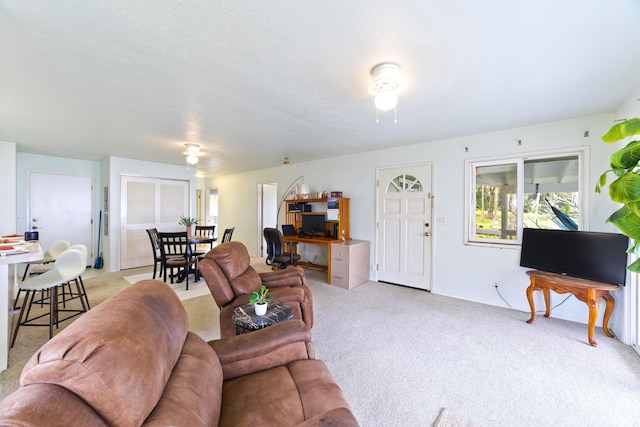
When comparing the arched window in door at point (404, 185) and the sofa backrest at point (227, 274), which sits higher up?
the arched window in door at point (404, 185)

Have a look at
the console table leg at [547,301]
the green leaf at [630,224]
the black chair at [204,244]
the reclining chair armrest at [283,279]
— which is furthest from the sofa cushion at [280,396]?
the black chair at [204,244]

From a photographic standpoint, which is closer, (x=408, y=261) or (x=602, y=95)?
(x=602, y=95)

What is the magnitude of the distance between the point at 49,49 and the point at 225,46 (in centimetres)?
121

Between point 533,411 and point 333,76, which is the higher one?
point 333,76

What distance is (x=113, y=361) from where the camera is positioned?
72cm

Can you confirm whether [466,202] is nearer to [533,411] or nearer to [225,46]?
[533,411]

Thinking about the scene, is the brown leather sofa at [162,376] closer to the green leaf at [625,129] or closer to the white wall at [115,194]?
the green leaf at [625,129]

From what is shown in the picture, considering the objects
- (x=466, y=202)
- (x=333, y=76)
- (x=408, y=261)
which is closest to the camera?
(x=333, y=76)

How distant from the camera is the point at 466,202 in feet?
12.2

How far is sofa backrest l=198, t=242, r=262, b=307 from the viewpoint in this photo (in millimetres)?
2185

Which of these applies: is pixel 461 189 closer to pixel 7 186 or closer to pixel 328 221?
pixel 328 221

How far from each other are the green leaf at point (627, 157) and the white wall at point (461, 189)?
5.86 feet

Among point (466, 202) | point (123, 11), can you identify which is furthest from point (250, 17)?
point (466, 202)

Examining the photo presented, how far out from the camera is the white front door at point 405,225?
411cm
